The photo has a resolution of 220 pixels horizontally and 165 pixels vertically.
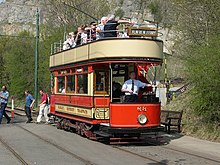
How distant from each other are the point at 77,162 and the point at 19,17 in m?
166

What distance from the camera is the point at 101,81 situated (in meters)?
15.6

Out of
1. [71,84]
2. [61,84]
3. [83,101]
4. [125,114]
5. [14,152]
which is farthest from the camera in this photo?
[61,84]

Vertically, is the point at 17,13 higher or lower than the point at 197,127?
higher

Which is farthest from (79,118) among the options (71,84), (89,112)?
(71,84)

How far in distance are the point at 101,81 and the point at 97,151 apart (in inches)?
120

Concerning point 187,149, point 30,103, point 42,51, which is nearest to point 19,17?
point 42,51

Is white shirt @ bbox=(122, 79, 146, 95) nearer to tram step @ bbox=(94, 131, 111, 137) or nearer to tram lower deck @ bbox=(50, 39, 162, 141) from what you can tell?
tram lower deck @ bbox=(50, 39, 162, 141)

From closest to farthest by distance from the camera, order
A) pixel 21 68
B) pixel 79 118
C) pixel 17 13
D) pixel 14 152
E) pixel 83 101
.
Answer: pixel 14 152 → pixel 83 101 → pixel 79 118 → pixel 21 68 → pixel 17 13

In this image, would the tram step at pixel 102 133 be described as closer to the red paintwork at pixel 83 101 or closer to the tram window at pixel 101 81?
the red paintwork at pixel 83 101

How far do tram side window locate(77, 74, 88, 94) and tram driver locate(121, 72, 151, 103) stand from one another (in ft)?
5.59

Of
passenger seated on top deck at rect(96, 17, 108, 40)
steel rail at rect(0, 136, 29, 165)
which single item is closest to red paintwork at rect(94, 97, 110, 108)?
passenger seated on top deck at rect(96, 17, 108, 40)

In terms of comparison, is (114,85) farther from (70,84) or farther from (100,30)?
(70,84)

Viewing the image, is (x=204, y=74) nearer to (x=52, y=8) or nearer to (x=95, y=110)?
(x=95, y=110)

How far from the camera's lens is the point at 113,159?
38.7 feet
